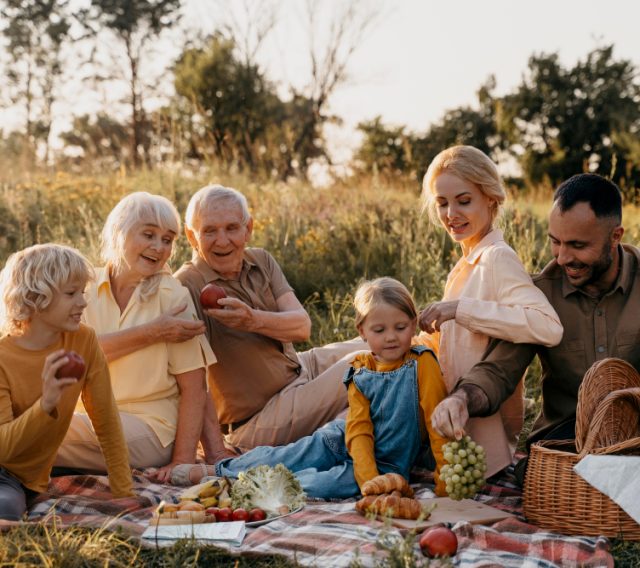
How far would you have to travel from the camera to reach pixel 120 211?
481cm

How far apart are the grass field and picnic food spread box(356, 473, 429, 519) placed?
8.03 feet

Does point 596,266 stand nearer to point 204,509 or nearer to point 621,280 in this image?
point 621,280

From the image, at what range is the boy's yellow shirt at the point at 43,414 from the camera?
395cm

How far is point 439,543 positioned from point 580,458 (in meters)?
0.84

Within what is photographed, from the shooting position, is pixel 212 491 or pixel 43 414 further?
pixel 212 491

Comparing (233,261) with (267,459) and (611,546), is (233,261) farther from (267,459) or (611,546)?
(611,546)

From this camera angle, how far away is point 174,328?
4758mm

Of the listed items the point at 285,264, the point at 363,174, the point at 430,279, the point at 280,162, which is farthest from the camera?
the point at 280,162

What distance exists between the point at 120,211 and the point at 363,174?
31.4ft

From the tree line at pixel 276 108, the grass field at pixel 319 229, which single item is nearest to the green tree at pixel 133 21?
the tree line at pixel 276 108

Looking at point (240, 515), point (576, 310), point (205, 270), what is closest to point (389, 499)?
point (240, 515)

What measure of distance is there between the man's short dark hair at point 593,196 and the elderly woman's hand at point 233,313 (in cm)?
173

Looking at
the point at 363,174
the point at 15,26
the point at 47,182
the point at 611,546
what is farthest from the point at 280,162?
the point at 611,546

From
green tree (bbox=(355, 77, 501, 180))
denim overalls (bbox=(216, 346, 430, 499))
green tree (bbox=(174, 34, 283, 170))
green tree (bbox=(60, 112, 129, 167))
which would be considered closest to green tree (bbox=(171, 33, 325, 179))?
green tree (bbox=(174, 34, 283, 170))
